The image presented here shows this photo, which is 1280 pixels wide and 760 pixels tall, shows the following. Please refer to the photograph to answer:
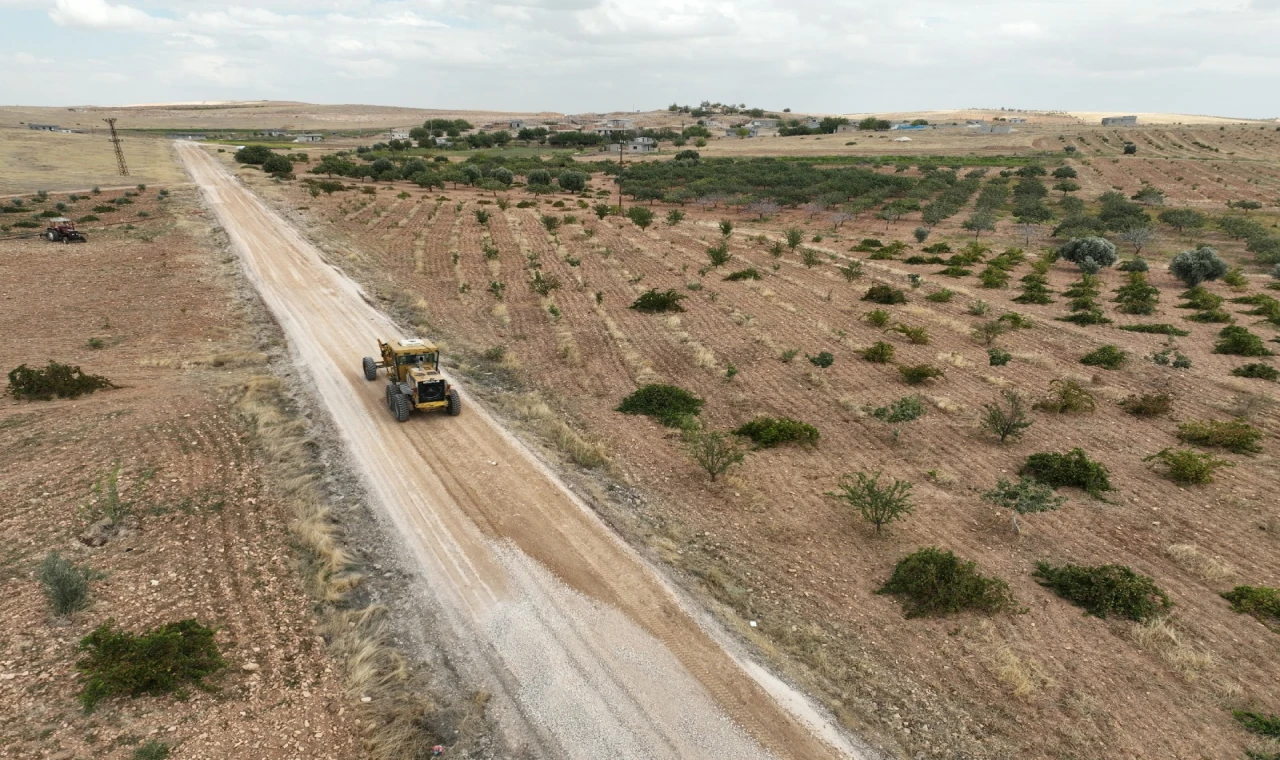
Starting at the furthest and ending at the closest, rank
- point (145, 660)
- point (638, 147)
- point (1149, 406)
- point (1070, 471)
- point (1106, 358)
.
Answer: point (638, 147)
point (1106, 358)
point (1149, 406)
point (1070, 471)
point (145, 660)

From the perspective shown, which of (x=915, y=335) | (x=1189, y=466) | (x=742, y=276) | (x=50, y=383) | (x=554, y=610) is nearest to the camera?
(x=554, y=610)

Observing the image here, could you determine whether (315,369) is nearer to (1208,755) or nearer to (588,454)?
(588,454)

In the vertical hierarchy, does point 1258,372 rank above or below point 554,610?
above

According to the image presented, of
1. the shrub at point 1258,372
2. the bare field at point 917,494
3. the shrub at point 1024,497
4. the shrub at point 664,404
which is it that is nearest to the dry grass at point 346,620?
the bare field at point 917,494

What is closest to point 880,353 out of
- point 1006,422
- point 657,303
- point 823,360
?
point 823,360

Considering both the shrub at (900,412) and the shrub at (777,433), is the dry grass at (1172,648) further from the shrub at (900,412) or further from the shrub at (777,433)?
the shrub at (900,412)

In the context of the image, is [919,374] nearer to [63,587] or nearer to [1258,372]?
[1258,372]
